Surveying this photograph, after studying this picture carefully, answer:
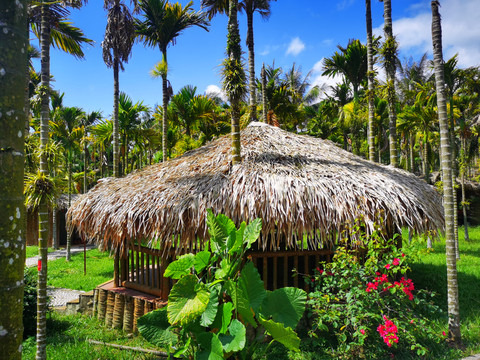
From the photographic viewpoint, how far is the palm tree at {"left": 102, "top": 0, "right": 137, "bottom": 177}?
11539 millimetres

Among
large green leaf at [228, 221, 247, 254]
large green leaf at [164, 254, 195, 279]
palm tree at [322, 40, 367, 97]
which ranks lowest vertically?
large green leaf at [164, 254, 195, 279]

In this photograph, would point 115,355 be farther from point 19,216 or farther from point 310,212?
point 19,216

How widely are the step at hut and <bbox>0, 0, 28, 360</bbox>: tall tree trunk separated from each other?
4.29 metres

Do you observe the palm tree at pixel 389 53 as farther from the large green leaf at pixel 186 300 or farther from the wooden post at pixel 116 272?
the wooden post at pixel 116 272

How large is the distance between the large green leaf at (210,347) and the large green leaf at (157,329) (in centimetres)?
60

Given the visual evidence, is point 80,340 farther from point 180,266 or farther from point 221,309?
point 221,309

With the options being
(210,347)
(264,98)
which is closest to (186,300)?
(210,347)

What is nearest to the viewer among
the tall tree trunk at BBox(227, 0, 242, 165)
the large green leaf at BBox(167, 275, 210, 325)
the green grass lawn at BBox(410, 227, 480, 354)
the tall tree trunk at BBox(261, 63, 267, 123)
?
the large green leaf at BBox(167, 275, 210, 325)

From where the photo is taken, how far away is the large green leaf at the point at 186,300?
3.73 meters

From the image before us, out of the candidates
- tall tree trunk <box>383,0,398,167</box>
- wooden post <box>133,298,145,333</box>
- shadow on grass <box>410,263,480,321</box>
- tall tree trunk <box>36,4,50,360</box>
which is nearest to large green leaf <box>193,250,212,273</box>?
tall tree trunk <box>36,4,50,360</box>

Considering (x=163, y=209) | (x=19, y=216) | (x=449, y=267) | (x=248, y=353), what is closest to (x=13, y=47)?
(x=19, y=216)

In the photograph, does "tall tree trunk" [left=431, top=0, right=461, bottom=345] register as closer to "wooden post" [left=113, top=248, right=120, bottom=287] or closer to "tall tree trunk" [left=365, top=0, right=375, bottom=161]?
"tall tree trunk" [left=365, top=0, right=375, bottom=161]

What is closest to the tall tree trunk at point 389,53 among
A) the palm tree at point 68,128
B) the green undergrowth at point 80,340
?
the green undergrowth at point 80,340

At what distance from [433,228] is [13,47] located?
7577 millimetres
